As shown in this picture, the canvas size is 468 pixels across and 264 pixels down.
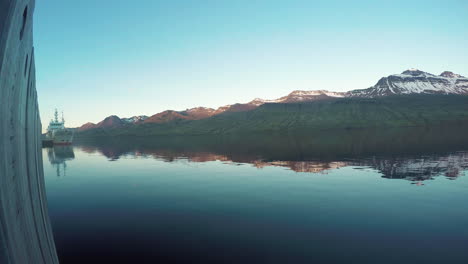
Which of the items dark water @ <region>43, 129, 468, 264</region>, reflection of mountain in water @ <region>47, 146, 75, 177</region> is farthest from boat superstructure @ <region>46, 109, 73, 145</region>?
dark water @ <region>43, 129, 468, 264</region>

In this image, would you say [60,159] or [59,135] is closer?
[60,159]

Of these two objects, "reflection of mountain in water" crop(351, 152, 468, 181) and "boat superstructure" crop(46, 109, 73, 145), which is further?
"boat superstructure" crop(46, 109, 73, 145)

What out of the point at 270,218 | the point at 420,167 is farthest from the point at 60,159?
the point at 420,167

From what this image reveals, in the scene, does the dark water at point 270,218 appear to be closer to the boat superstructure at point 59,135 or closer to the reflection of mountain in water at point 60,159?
the reflection of mountain in water at point 60,159

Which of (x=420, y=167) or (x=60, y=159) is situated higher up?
(x=420, y=167)

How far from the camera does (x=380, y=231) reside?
18.0m

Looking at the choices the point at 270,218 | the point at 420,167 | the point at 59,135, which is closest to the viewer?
the point at 270,218

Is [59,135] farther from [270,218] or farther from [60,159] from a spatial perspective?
[270,218]

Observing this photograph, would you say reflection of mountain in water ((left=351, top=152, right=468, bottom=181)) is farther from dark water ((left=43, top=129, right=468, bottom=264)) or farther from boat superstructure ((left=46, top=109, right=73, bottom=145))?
boat superstructure ((left=46, top=109, right=73, bottom=145))

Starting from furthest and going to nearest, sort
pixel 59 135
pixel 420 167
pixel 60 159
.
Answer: pixel 59 135 < pixel 60 159 < pixel 420 167

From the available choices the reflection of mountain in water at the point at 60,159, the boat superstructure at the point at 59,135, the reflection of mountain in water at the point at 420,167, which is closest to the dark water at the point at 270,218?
the reflection of mountain in water at the point at 420,167

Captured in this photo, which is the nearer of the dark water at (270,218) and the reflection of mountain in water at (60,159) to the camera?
the dark water at (270,218)

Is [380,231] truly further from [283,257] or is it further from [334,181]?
[334,181]

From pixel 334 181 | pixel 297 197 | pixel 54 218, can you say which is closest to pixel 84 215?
pixel 54 218
